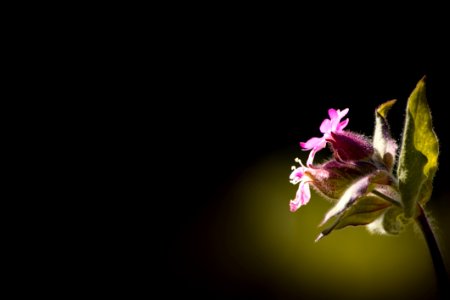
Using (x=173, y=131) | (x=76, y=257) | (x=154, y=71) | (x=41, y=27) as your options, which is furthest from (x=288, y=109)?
(x=41, y=27)

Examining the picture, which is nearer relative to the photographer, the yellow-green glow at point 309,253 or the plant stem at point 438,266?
the plant stem at point 438,266

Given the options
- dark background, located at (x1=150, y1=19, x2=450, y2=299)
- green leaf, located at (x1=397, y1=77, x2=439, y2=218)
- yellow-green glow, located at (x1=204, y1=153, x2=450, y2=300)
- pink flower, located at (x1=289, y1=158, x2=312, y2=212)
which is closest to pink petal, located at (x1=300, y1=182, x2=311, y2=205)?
pink flower, located at (x1=289, y1=158, x2=312, y2=212)

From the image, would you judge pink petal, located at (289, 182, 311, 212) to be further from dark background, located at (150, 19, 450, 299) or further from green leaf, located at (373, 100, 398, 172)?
dark background, located at (150, 19, 450, 299)

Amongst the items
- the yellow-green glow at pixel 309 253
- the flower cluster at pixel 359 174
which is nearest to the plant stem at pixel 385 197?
the flower cluster at pixel 359 174

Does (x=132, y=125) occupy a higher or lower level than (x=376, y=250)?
higher

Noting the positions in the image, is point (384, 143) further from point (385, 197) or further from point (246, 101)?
point (246, 101)

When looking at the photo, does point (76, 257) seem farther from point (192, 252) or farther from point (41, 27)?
point (41, 27)

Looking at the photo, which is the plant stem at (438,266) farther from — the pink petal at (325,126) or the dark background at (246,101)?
the dark background at (246,101)
